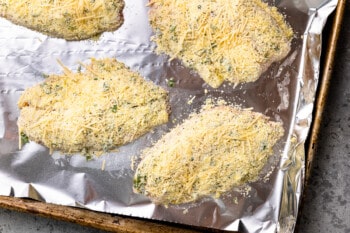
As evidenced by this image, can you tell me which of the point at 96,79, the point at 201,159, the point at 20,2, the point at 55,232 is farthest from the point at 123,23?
the point at 55,232

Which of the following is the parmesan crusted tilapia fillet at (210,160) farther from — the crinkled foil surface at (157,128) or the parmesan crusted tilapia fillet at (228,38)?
the parmesan crusted tilapia fillet at (228,38)

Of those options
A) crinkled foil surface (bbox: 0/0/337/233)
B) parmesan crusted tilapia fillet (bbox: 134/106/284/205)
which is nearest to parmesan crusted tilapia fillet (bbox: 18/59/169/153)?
crinkled foil surface (bbox: 0/0/337/233)

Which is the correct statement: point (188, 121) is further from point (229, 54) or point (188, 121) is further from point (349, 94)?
point (349, 94)

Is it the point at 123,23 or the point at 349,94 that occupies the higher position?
the point at 123,23

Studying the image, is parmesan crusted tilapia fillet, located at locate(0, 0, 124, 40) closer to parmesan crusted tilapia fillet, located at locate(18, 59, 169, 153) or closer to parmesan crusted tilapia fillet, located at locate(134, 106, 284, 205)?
parmesan crusted tilapia fillet, located at locate(18, 59, 169, 153)

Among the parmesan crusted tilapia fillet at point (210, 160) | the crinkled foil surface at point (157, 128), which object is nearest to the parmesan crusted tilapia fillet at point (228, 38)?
the crinkled foil surface at point (157, 128)

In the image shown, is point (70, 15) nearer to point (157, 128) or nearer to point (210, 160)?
point (157, 128)
